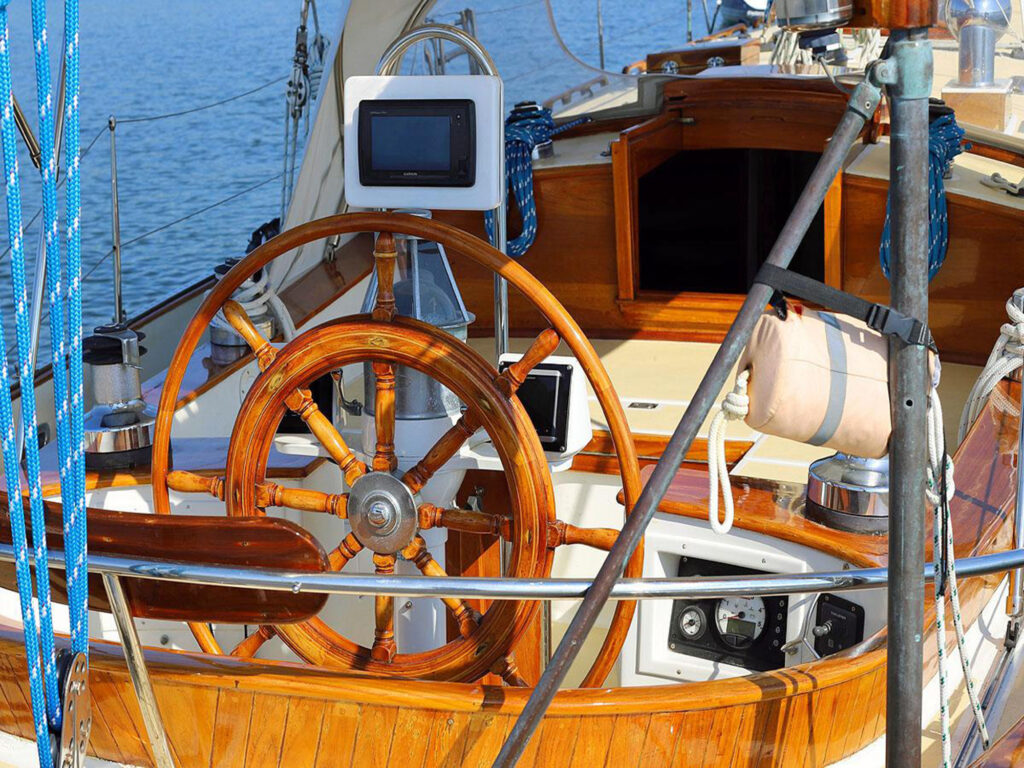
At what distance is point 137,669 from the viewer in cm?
133

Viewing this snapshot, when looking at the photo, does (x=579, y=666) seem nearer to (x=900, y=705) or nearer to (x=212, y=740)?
(x=212, y=740)

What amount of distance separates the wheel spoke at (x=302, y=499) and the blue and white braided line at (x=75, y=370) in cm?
50

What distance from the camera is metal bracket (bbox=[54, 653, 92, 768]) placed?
4.10 ft

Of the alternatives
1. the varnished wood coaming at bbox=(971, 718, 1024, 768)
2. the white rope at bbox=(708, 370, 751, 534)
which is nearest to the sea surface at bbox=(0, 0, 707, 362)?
the white rope at bbox=(708, 370, 751, 534)

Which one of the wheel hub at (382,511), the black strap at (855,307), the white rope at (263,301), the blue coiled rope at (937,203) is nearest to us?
the black strap at (855,307)

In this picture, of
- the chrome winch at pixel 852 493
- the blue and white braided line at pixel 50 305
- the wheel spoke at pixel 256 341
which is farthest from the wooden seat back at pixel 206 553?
the chrome winch at pixel 852 493

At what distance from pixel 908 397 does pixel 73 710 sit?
0.92 meters

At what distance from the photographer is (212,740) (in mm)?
1455

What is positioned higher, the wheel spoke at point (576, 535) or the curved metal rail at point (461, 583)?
the curved metal rail at point (461, 583)

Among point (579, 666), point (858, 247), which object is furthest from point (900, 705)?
point (858, 247)

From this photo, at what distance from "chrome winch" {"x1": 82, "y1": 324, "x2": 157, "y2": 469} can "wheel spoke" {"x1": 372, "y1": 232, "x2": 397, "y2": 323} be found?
0.70 metres

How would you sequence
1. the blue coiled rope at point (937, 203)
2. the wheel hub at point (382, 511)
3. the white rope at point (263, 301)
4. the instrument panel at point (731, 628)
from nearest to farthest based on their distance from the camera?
the wheel hub at point (382, 511)
the instrument panel at point (731, 628)
the white rope at point (263, 301)
the blue coiled rope at point (937, 203)

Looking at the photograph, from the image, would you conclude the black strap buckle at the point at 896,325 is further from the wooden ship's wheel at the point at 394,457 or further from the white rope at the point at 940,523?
the wooden ship's wheel at the point at 394,457

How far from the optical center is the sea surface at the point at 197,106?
3588 millimetres
